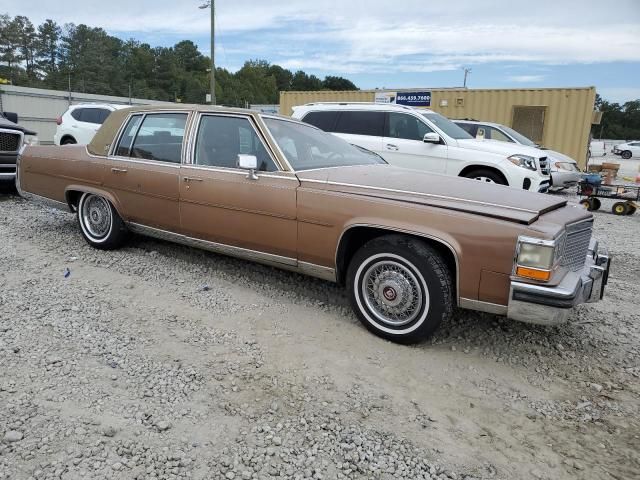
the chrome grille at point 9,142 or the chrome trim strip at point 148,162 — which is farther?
the chrome grille at point 9,142

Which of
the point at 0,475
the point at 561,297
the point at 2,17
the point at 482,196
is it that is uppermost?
the point at 2,17

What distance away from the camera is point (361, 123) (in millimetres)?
9508

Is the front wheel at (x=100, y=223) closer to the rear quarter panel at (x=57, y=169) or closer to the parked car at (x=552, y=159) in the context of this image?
the rear quarter panel at (x=57, y=169)

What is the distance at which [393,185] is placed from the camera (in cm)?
366

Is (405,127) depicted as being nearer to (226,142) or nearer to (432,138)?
(432,138)

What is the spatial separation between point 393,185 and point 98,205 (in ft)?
11.3

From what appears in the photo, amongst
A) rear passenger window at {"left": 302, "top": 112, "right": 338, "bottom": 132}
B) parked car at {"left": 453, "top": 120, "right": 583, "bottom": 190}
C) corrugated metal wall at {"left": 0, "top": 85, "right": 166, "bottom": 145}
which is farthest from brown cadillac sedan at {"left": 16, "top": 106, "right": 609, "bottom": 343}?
corrugated metal wall at {"left": 0, "top": 85, "right": 166, "bottom": 145}

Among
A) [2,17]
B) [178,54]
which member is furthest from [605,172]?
[178,54]

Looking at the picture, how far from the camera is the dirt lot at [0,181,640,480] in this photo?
2.34 m

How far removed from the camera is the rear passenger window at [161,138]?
474 centimetres

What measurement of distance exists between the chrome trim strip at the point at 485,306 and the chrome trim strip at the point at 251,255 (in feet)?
3.39

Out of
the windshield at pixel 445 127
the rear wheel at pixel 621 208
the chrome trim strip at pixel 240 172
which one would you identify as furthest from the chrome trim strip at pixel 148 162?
the rear wheel at pixel 621 208

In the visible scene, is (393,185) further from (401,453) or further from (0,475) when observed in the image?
(0,475)

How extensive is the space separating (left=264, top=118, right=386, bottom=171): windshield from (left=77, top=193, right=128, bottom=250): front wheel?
209cm
